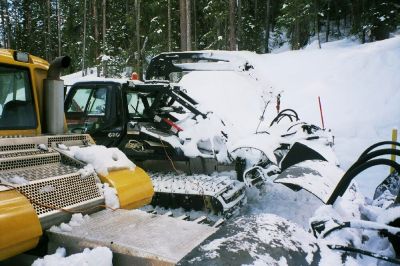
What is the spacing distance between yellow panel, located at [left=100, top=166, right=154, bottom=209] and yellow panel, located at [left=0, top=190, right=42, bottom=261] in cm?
97

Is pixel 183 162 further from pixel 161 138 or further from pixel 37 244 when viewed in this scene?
pixel 37 244

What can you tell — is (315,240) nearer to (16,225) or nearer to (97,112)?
(16,225)

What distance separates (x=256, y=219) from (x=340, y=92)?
48.5 ft

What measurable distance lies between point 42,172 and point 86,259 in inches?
48.7

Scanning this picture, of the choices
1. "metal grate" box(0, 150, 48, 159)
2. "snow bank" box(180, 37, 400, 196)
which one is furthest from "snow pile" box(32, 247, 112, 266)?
"snow bank" box(180, 37, 400, 196)

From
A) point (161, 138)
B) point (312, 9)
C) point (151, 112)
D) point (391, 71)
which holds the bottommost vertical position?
point (161, 138)

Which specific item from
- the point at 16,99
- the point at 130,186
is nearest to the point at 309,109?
the point at 130,186

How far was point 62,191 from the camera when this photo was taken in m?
3.26

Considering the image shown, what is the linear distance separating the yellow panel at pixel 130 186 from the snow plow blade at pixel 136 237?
20.0 inches

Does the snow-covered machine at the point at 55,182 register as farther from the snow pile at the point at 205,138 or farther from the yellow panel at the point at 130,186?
the snow pile at the point at 205,138

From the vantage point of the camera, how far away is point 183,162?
7.01 meters

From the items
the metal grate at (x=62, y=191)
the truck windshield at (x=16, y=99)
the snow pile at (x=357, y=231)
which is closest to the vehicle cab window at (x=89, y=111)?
the truck windshield at (x=16, y=99)

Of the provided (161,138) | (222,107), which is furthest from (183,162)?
(222,107)

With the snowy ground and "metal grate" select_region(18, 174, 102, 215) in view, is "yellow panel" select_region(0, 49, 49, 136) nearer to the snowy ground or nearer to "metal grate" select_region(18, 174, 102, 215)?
"metal grate" select_region(18, 174, 102, 215)
